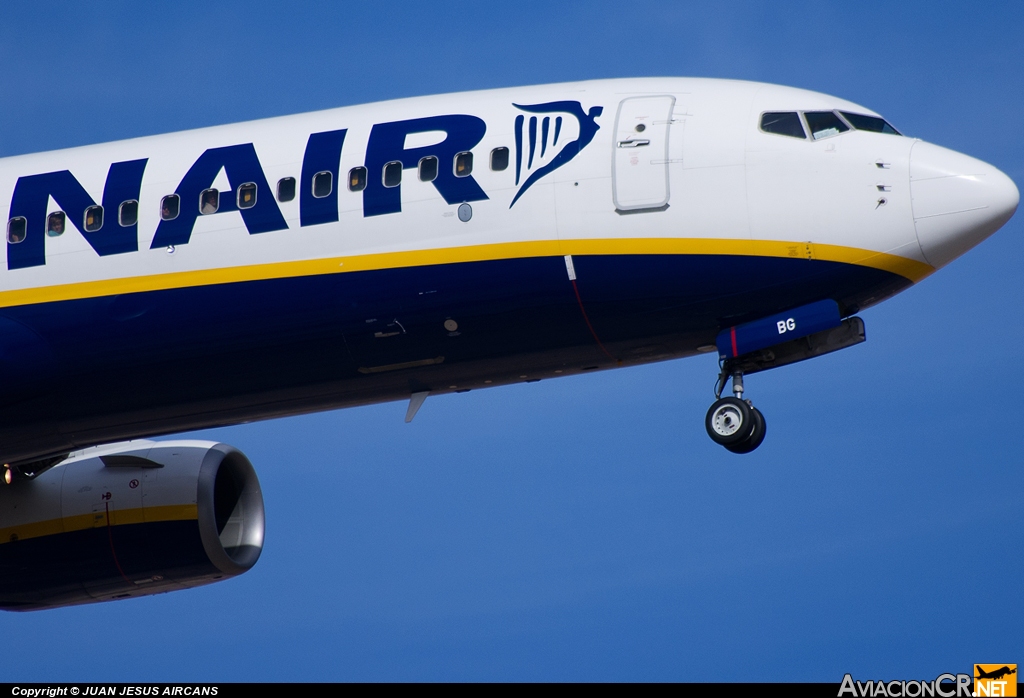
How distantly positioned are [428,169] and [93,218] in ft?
16.2

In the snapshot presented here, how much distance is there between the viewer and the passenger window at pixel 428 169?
2167 cm

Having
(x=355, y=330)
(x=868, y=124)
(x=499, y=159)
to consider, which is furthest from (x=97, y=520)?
(x=868, y=124)

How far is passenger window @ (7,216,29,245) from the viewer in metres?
23.6

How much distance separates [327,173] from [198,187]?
192 centimetres

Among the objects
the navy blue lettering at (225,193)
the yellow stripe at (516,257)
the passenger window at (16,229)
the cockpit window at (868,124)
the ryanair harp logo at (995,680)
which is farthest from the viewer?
the passenger window at (16,229)

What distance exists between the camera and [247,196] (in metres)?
22.6

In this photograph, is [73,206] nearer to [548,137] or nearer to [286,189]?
[286,189]

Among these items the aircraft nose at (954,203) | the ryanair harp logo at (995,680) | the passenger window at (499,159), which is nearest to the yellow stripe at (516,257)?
the aircraft nose at (954,203)

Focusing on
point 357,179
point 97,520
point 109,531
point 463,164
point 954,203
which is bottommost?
point 954,203

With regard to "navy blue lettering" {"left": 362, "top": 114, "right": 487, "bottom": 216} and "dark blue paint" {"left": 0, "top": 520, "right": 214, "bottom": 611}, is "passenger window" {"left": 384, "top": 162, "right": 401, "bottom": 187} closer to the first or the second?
"navy blue lettering" {"left": 362, "top": 114, "right": 487, "bottom": 216}

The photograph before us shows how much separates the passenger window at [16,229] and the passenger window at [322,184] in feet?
14.4

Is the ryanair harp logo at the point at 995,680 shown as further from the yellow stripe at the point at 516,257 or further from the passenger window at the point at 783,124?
the passenger window at the point at 783,124

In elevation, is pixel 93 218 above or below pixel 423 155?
above

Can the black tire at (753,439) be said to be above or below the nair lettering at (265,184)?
below
